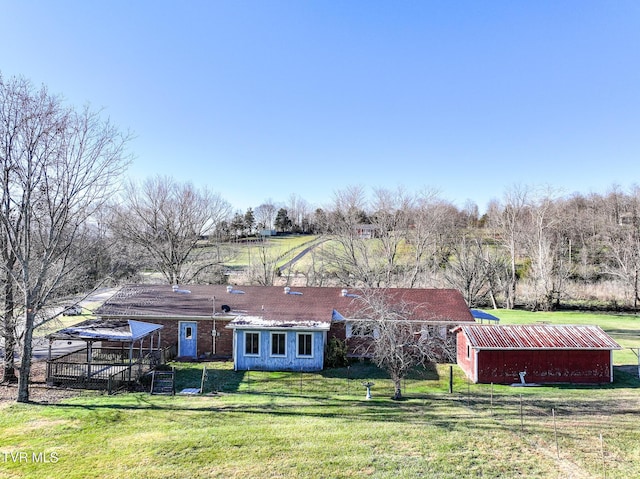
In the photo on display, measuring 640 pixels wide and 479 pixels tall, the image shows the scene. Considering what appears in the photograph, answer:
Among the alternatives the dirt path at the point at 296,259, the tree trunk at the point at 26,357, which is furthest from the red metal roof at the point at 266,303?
the dirt path at the point at 296,259

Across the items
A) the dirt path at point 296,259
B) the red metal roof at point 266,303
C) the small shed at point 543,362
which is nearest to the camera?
→ the small shed at point 543,362

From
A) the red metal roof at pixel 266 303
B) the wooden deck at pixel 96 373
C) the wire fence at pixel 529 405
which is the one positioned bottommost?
the wire fence at pixel 529 405

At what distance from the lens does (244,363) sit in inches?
771

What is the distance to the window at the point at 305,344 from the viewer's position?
64.3 ft

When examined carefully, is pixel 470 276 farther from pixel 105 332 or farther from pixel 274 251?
pixel 105 332

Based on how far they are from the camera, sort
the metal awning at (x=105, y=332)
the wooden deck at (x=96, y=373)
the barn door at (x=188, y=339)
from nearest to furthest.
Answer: the wooden deck at (x=96, y=373), the metal awning at (x=105, y=332), the barn door at (x=188, y=339)

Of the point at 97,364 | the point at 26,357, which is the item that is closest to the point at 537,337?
the point at 97,364

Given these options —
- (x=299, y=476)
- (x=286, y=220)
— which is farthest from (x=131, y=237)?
(x=286, y=220)

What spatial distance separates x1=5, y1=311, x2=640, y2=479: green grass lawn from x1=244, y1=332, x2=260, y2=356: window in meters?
2.30

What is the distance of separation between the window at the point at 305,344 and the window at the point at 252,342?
1.99m

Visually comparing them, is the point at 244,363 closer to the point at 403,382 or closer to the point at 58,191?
the point at 403,382

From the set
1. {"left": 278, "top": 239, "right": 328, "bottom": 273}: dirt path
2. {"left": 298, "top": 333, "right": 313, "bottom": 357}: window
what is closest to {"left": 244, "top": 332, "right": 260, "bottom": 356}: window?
{"left": 298, "top": 333, "right": 313, "bottom": 357}: window

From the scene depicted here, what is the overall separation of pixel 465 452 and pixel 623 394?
983cm

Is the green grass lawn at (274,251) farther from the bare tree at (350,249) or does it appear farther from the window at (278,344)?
the window at (278,344)
